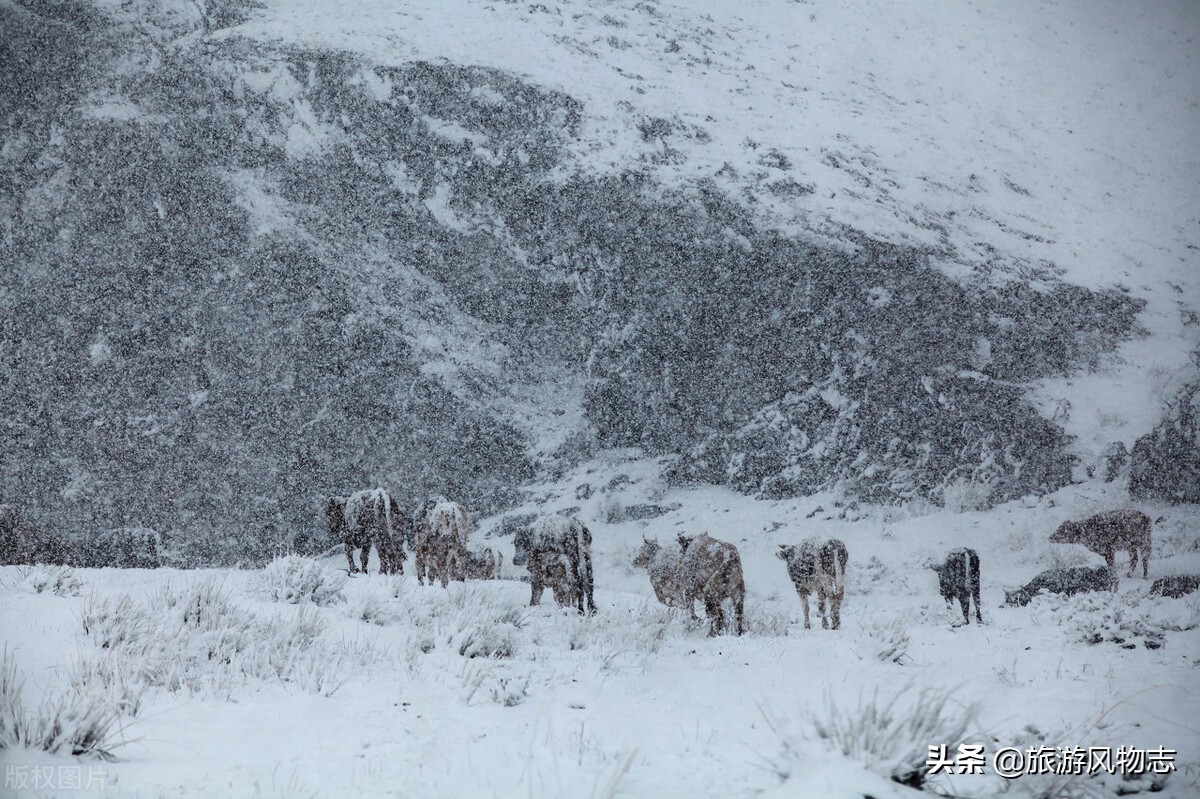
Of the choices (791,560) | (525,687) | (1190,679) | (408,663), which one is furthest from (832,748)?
(791,560)

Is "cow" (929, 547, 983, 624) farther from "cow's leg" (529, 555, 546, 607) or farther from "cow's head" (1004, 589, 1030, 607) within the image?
"cow's leg" (529, 555, 546, 607)

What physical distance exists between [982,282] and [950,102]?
19991 millimetres

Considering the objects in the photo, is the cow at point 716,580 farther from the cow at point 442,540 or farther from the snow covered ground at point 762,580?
the cow at point 442,540

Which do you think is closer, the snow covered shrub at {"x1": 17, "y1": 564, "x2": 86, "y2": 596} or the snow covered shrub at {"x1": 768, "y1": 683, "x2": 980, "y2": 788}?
the snow covered shrub at {"x1": 768, "y1": 683, "x2": 980, "y2": 788}

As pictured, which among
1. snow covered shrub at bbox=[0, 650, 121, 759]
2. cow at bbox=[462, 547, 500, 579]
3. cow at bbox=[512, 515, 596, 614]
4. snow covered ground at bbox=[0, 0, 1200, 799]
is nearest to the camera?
snow covered shrub at bbox=[0, 650, 121, 759]

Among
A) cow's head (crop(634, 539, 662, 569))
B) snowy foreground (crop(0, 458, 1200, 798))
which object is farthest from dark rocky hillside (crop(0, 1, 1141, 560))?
snowy foreground (crop(0, 458, 1200, 798))

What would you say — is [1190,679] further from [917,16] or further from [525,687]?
[917,16]

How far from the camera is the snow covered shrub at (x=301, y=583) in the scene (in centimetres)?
774

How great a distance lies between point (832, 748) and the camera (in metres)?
3.70

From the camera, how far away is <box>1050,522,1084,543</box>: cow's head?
55.2ft

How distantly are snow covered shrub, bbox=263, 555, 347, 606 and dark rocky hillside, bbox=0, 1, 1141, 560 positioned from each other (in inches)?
805

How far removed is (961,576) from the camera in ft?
36.6

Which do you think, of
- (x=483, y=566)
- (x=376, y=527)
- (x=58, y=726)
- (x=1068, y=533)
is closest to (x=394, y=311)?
(x=483, y=566)

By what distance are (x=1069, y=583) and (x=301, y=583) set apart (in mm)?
13344
